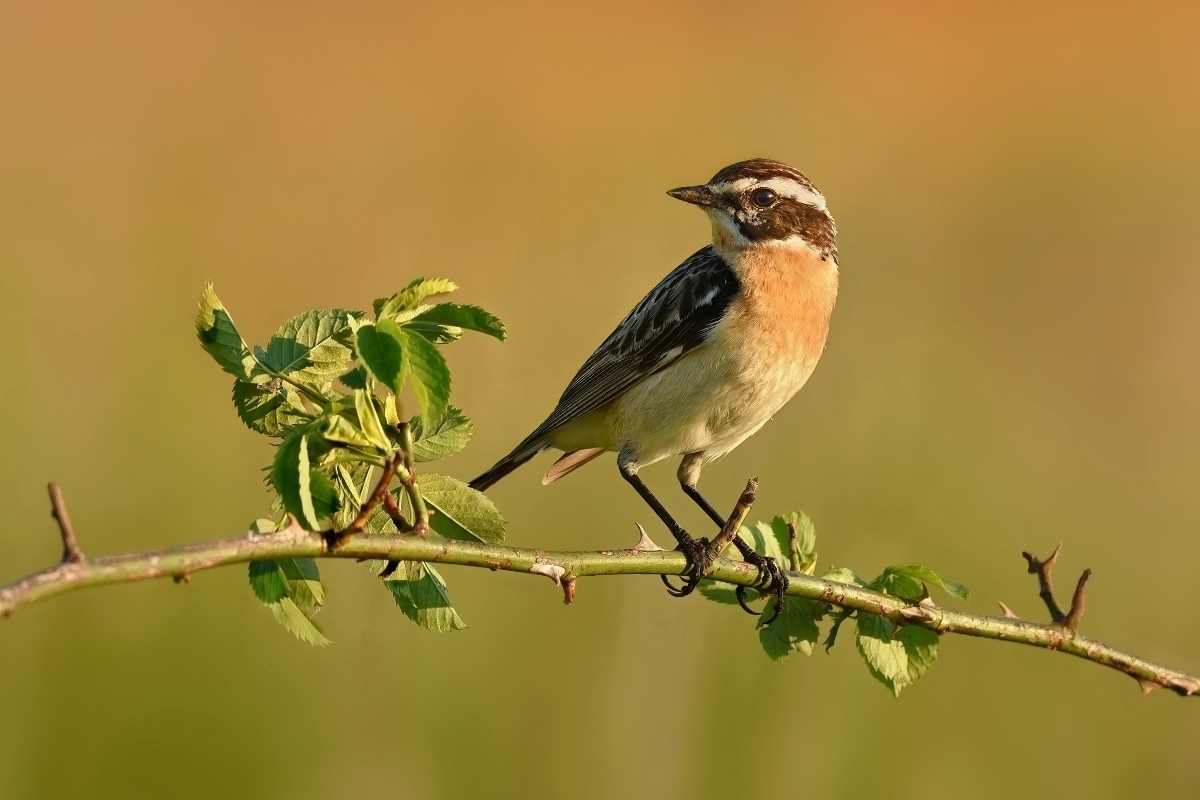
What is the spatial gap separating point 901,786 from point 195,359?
3.52m

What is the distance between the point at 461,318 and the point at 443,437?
257mm

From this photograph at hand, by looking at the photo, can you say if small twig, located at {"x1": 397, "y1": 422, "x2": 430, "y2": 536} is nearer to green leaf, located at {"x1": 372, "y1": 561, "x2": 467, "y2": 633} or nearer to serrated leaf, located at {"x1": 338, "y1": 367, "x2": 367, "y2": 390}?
serrated leaf, located at {"x1": 338, "y1": 367, "x2": 367, "y2": 390}

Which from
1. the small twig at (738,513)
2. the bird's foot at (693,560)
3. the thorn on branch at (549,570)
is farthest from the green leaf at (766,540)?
the thorn on branch at (549,570)

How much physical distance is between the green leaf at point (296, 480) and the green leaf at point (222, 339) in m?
0.23

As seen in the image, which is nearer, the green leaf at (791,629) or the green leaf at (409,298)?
the green leaf at (409,298)

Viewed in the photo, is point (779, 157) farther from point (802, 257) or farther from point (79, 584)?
point (79, 584)

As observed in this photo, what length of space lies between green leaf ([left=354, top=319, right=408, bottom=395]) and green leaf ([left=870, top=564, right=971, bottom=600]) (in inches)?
51.5

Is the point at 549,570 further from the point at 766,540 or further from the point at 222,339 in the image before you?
the point at 766,540

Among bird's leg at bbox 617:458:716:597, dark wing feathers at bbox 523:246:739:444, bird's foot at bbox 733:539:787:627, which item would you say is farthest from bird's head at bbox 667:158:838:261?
bird's foot at bbox 733:539:787:627

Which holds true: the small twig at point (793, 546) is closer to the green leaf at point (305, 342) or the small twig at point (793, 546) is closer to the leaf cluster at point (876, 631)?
the leaf cluster at point (876, 631)

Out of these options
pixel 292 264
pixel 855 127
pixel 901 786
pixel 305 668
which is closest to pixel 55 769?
pixel 305 668

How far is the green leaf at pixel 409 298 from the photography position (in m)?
2.12

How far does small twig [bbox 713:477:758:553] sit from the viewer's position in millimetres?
2586

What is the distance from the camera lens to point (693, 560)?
113 inches
